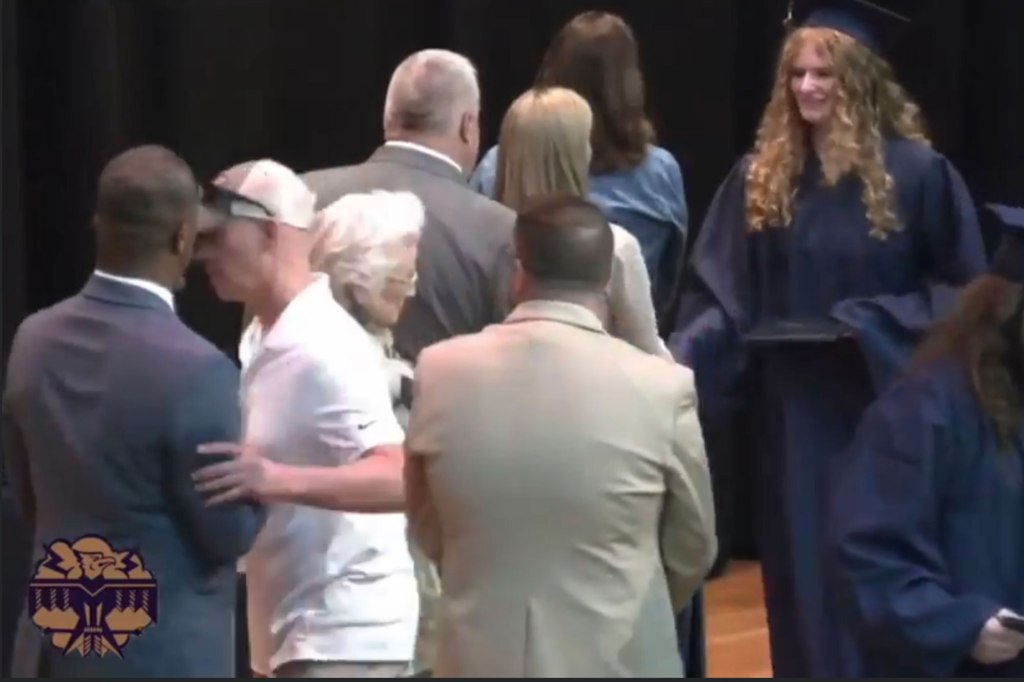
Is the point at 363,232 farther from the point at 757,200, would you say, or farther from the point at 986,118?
the point at 986,118

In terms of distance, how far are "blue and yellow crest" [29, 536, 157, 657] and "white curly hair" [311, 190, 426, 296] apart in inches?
25.4

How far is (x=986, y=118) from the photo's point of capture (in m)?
6.93

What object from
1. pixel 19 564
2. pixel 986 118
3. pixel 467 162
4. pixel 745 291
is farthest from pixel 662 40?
pixel 19 564

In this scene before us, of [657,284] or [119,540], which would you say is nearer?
[119,540]

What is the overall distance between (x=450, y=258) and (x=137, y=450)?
113cm

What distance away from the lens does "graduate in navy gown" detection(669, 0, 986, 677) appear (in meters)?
4.62

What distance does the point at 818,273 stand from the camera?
15.3 ft

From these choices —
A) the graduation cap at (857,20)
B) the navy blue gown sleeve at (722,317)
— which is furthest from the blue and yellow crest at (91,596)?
the graduation cap at (857,20)

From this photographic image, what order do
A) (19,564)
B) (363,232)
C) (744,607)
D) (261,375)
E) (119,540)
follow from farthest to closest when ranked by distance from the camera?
1. (744,607)
2. (19,564)
3. (363,232)
4. (261,375)
5. (119,540)

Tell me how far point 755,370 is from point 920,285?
405 mm

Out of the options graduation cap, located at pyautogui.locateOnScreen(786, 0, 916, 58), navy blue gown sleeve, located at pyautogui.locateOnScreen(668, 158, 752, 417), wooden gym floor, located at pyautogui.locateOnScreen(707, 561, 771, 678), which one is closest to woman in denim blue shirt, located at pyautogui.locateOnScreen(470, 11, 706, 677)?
navy blue gown sleeve, located at pyautogui.locateOnScreen(668, 158, 752, 417)

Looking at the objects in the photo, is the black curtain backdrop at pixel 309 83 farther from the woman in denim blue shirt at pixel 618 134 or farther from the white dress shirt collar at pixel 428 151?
the white dress shirt collar at pixel 428 151

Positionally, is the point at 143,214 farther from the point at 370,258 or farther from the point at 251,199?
the point at 370,258

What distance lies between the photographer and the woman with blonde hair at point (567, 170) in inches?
157
